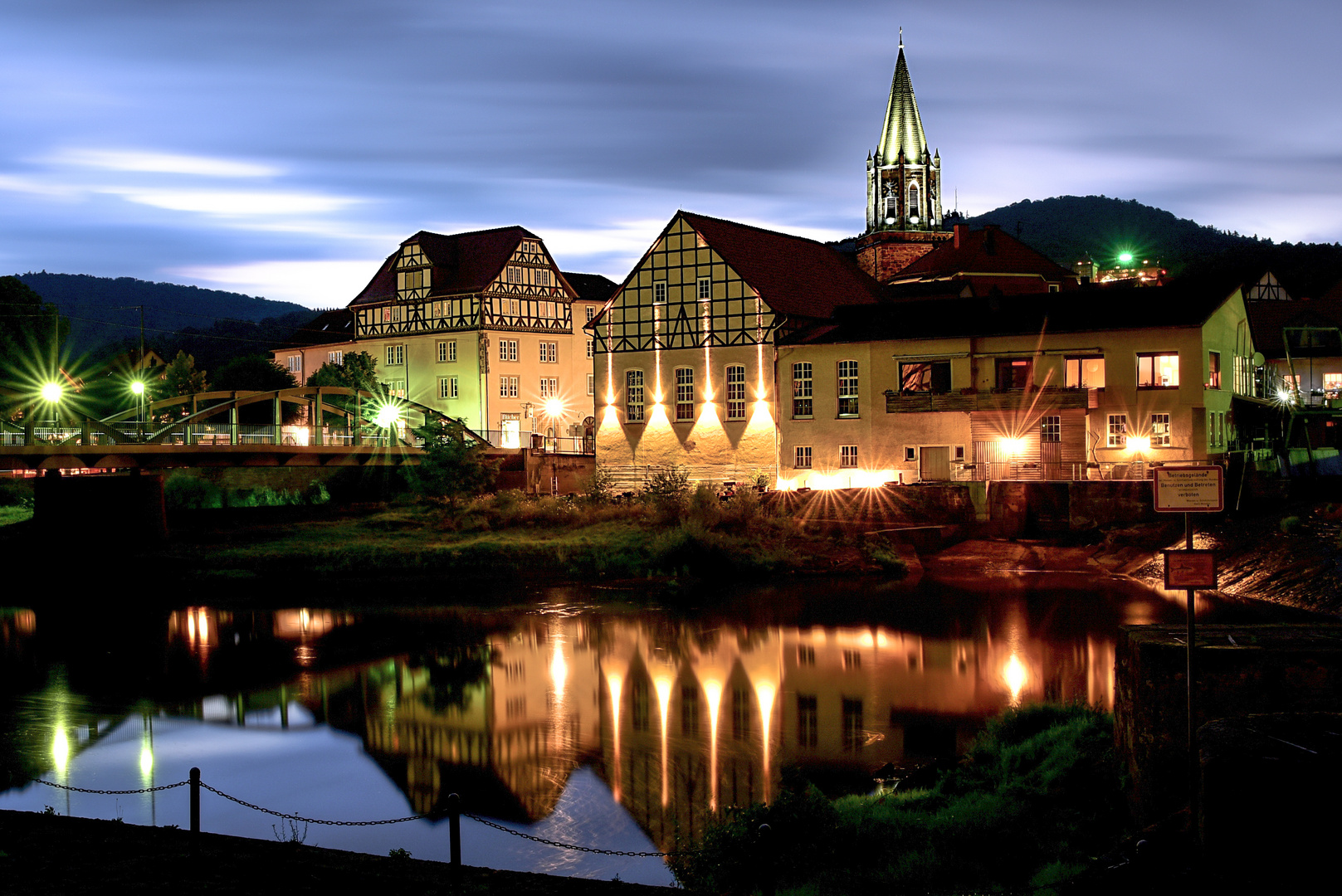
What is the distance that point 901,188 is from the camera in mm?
74000

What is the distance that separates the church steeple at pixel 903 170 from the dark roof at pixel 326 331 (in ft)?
110

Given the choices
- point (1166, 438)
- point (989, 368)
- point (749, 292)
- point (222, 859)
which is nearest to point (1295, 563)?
point (1166, 438)

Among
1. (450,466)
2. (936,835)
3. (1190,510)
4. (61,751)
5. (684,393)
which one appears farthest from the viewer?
(684,393)

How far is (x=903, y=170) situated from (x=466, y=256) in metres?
27.9

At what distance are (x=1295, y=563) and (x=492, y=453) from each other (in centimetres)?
3047

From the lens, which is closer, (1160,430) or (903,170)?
(1160,430)

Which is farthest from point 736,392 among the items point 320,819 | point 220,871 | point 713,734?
point 220,871

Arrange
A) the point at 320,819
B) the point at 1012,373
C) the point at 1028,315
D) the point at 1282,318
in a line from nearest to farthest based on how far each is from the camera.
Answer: the point at 320,819 < the point at 1012,373 < the point at 1028,315 < the point at 1282,318

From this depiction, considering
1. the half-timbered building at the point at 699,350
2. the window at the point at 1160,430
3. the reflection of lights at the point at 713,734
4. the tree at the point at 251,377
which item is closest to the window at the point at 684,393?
the half-timbered building at the point at 699,350

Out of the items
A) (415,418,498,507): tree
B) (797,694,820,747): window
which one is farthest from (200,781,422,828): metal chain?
(415,418,498,507): tree

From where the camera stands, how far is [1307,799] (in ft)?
24.6

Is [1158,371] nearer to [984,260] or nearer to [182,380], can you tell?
[984,260]

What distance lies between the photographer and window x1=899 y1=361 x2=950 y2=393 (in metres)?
44.8

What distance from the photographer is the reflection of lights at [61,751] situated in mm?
17516
